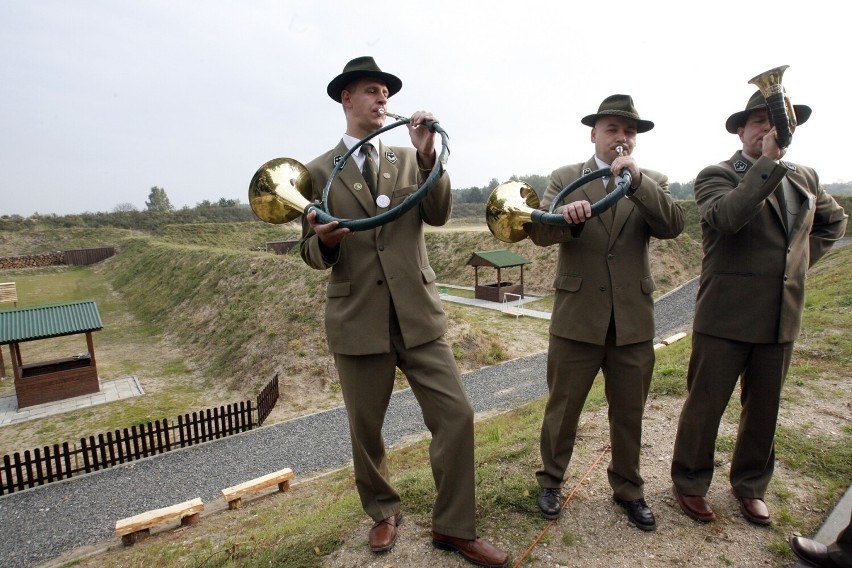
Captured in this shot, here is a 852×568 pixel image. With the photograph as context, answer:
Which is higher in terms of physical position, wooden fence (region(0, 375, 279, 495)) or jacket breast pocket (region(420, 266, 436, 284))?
jacket breast pocket (region(420, 266, 436, 284))

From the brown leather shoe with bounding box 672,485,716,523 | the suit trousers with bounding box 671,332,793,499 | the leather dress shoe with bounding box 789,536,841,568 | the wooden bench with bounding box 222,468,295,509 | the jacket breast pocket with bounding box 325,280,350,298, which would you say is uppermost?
the jacket breast pocket with bounding box 325,280,350,298

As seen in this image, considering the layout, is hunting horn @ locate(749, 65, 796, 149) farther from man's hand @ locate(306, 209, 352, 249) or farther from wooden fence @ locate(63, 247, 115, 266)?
wooden fence @ locate(63, 247, 115, 266)

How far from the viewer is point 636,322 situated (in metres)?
3.16

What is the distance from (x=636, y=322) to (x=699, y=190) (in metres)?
1.08

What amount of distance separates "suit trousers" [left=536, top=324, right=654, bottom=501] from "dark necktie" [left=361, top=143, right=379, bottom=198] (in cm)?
167

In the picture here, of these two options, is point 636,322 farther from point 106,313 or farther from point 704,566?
point 106,313

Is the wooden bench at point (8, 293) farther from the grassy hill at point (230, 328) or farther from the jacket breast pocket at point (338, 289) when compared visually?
the jacket breast pocket at point (338, 289)

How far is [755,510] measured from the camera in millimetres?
3301

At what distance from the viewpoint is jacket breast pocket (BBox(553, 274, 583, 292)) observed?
3.23 metres

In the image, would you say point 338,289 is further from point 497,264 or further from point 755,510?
point 497,264

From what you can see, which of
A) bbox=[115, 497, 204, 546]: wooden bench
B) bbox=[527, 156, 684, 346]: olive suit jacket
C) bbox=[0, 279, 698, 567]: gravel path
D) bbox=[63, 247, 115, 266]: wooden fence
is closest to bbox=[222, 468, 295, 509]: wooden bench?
bbox=[115, 497, 204, 546]: wooden bench

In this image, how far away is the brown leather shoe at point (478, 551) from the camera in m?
2.91

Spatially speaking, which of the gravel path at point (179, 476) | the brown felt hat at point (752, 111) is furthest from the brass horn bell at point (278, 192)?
the gravel path at point (179, 476)

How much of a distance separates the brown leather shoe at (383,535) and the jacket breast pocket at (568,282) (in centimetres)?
207
